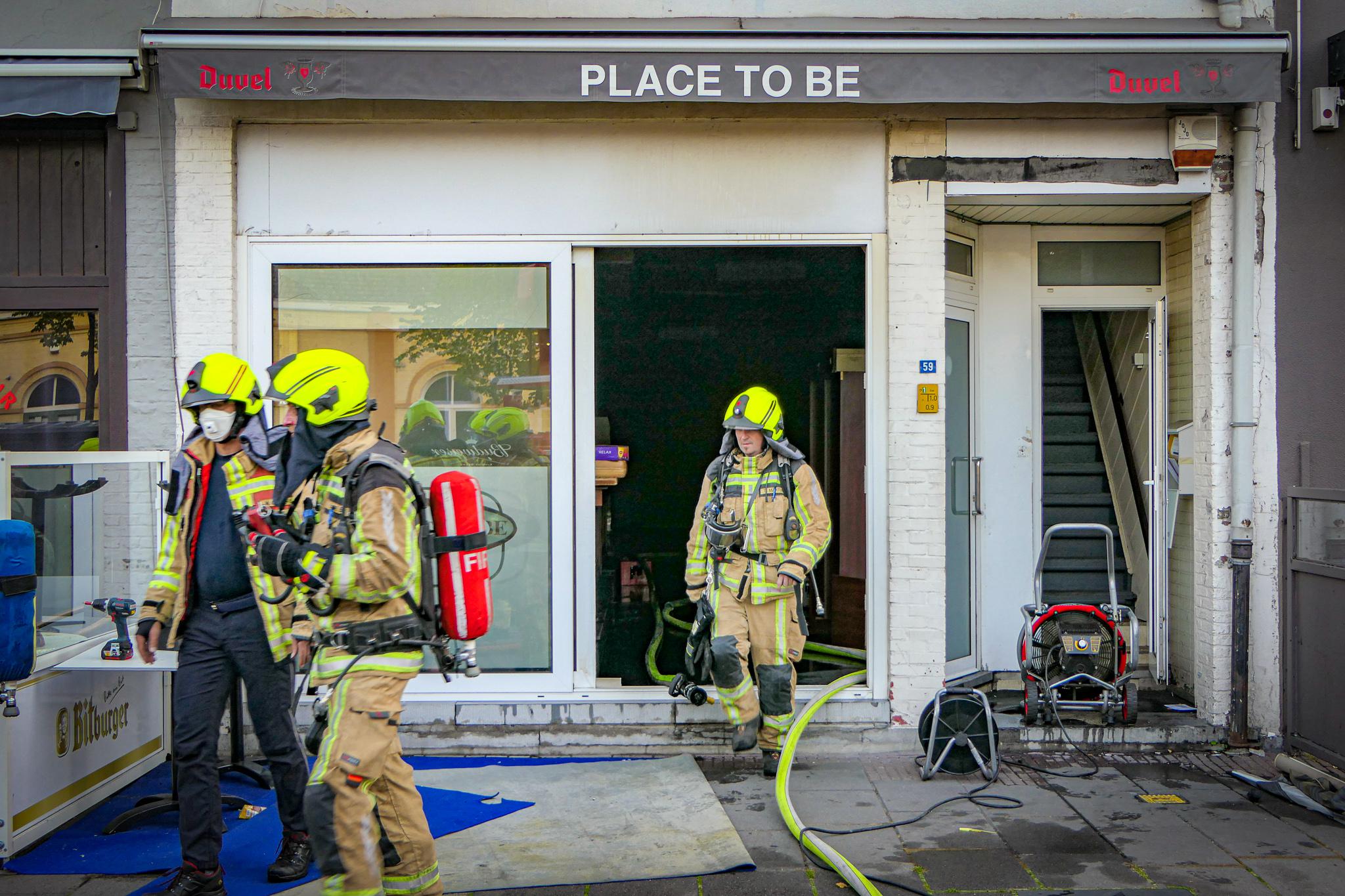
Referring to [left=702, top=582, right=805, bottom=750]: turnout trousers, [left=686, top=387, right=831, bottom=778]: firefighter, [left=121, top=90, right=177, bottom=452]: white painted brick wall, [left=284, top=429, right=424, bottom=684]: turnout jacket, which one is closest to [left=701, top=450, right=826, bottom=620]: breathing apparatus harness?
[left=686, top=387, right=831, bottom=778]: firefighter

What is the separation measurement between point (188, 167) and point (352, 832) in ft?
14.2

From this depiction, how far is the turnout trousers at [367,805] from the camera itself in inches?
143

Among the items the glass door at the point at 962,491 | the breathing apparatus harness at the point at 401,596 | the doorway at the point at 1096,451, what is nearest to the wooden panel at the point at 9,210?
the breathing apparatus harness at the point at 401,596

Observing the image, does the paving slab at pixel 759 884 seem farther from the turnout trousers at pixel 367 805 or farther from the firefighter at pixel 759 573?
the firefighter at pixel 759 573

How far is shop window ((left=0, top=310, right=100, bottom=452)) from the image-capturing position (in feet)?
21.4

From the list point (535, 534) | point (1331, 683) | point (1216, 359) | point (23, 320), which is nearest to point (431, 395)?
point (535, 534)

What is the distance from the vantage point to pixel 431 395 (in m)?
6.60

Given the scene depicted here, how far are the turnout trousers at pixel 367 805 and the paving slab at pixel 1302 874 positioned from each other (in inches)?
132

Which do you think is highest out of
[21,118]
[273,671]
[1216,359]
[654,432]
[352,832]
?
[21,118]

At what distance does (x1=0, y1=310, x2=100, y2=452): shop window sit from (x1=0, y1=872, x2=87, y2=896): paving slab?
274 cm

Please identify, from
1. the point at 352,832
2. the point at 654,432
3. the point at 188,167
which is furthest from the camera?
the point at 654,432

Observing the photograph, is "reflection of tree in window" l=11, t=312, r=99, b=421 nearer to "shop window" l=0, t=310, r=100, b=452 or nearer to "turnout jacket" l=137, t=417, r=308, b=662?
"shop window" l=0, t=310, r=100, b=452

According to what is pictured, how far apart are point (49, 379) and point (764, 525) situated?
438 cm

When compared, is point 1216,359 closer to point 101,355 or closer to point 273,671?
point 273,671
